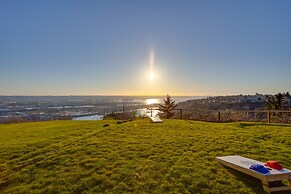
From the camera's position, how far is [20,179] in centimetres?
511

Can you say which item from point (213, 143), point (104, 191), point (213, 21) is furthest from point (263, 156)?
point (213, 21)

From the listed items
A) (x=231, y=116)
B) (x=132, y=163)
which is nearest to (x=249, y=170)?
(x=132, y=163)

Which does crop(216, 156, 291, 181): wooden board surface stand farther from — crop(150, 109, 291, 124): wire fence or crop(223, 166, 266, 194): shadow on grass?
crop(150, 109, 291, 124): wire fence

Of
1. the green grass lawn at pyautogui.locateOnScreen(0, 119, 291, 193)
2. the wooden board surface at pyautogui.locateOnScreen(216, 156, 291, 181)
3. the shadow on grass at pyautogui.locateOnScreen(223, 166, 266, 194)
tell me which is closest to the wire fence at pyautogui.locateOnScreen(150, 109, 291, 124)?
the green grass lawn at pyautogui.locateOnScreen(0, 119, 291, 193)

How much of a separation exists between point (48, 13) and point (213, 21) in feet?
29.7

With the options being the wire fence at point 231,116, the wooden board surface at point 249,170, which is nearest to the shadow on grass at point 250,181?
the wooden board surface at point 249,170

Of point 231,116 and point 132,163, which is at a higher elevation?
point 231,116

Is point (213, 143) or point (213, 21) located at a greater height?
point (213, 21)

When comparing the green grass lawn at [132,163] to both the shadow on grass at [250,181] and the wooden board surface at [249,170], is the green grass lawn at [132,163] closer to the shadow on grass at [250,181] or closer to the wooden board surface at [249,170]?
the shadow on grass at [250,181]

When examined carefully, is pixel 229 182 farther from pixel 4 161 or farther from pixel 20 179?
pixel 4 161

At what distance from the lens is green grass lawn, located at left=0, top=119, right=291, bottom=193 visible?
464 centimetres

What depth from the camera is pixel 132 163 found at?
577 cm

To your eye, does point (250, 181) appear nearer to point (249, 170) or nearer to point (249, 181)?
point (249, 181)

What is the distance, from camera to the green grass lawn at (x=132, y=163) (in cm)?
464
